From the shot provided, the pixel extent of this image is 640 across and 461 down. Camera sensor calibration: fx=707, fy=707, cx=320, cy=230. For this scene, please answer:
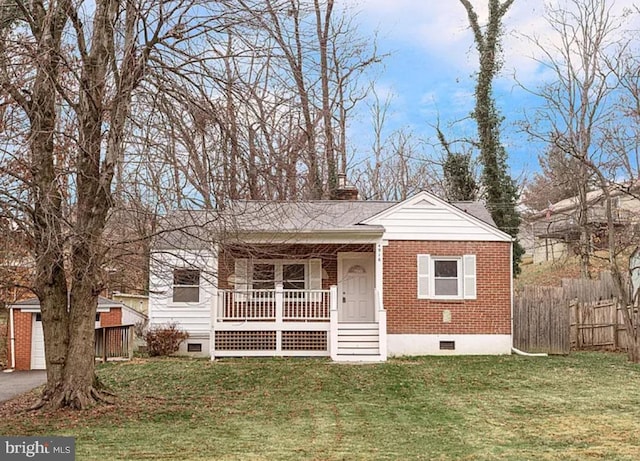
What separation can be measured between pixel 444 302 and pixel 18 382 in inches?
418

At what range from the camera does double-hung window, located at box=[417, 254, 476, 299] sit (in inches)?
745

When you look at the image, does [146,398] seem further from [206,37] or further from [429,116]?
[429,116]

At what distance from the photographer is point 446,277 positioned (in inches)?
750

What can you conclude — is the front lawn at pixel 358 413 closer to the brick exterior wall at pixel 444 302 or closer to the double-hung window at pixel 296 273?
the brick exterior wall at pixel 444 302

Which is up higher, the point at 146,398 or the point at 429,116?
the point at 429,116

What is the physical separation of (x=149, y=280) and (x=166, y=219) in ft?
5.87

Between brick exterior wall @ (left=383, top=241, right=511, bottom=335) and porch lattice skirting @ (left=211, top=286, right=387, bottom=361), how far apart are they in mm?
1086

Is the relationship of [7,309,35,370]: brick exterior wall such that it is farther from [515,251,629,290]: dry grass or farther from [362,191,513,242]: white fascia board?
[515,251,629,290]: dry grass

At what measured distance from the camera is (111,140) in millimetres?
9328

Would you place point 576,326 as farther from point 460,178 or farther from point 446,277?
point 460,178

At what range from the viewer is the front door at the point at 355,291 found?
1962cm

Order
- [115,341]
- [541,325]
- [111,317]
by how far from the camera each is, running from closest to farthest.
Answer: [115,341] < [541,325] < [111,317]

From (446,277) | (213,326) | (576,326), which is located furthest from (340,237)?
(576,326)

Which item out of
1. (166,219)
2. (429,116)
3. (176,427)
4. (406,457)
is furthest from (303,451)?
(429,116)
